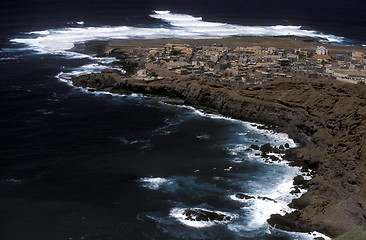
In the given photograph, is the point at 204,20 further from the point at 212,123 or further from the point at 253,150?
the point at 253,150

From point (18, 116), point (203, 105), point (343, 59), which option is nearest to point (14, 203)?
point (18, 116)

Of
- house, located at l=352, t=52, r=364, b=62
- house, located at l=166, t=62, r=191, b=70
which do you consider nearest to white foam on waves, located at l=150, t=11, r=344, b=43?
house, located at l=352, t=52, r=364, b=62

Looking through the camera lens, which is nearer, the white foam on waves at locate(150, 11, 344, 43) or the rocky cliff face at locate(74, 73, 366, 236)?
the rocky cliff face at locate(74, 73, 366, 236)

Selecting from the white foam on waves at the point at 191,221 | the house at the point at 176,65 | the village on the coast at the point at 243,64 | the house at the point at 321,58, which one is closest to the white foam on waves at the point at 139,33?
the village on the coast at the point at 243,64

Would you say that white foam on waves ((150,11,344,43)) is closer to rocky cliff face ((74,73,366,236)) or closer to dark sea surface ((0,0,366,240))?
dark sea surface ((0,0,366,240))

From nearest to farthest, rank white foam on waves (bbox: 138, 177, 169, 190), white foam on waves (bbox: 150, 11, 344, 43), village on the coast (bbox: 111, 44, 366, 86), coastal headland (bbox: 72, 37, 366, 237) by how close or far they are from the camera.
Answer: coastal headland (bbox: 72, 37, 366, 237) < white foam on waves (bbox: 138, 177, 169, 190) < village on the coast (bbox: 111, 44, 366, 86) < white foam on waves (bbox: 150, 11, 344, 43)

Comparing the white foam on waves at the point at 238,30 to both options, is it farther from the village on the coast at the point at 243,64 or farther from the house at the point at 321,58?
the house at the point at 321,58

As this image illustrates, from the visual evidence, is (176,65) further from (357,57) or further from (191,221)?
(191,221)
